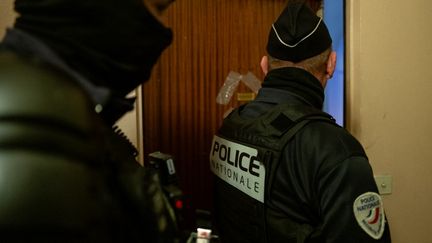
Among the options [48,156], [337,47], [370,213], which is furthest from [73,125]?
[337,47]

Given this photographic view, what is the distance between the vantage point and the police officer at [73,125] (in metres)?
0.37

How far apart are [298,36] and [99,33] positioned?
72 cm

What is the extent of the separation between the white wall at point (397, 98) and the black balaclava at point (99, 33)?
1068 millimetres

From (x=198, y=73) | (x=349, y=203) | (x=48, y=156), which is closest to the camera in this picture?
(x=48, y=156)

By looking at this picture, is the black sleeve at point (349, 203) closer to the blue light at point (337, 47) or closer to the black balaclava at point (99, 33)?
the black balaclava at point (99, 33)

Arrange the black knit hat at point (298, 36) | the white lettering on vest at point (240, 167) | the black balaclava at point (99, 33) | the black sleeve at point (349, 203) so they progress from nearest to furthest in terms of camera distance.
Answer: the black balaclava at point (99, 33), the black sleeve at point (349, 203), the white lettering on vest at point (240, 167), the black knit hat at point (298, 36)

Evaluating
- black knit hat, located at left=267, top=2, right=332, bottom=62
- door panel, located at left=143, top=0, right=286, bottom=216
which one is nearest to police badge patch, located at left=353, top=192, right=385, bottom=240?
black knit hat, located at left=267, top=2, right=332, bottom=62

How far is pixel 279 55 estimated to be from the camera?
1.12m

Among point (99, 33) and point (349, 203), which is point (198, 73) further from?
point (99, 33)

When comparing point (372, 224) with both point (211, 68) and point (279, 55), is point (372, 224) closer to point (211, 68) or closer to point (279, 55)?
point (279, 55)

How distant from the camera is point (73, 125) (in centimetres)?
40

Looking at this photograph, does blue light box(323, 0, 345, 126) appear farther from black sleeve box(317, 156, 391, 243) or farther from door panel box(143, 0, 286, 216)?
black sleeve box(317, 156, 391, 243)

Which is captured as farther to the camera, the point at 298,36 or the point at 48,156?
the point at 298,36

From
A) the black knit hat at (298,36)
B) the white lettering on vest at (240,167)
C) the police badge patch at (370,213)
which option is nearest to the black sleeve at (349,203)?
the police badge patch at (370,213)
